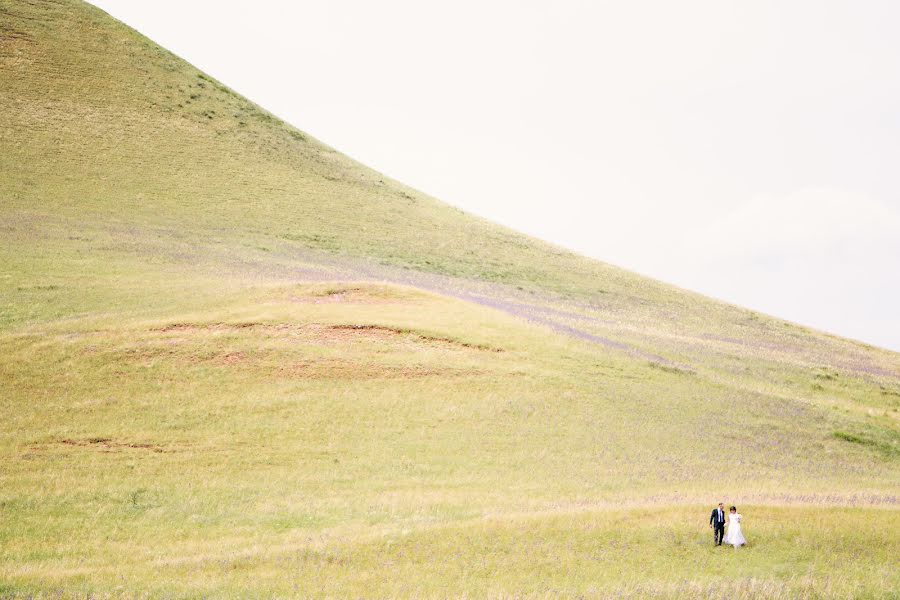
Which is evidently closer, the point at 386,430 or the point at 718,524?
the point at 718,524

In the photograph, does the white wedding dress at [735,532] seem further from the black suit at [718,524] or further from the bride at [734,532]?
the black suit at [718,524]

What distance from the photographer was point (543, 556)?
19.0 metres

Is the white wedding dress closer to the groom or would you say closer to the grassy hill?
the groom

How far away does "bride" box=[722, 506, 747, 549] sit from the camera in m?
20.2

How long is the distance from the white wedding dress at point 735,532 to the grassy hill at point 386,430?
0.54 meters

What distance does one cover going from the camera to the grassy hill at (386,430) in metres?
18.6

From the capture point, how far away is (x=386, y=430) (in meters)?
31.3

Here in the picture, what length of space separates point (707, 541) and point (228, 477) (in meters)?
16.3

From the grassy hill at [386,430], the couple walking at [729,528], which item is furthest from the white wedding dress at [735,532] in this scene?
the grassy hill at [386,430]

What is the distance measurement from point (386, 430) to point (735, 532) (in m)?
15.4

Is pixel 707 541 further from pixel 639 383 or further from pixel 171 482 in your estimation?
pixel 639 383

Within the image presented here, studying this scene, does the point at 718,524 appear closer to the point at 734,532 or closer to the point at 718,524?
the point at 718,524

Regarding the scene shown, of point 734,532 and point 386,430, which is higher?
point 734,532

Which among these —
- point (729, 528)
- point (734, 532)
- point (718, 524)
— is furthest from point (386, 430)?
point (734, 532)
